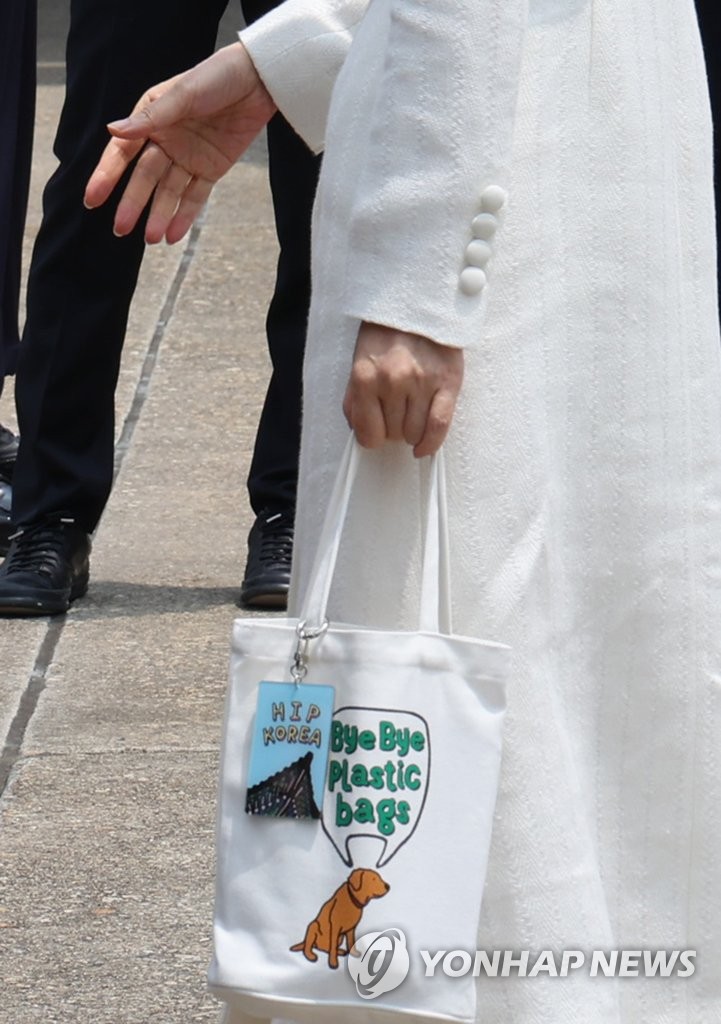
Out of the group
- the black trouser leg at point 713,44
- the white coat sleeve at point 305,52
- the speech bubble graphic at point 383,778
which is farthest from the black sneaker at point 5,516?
the speech bubble graphic at point 383,778

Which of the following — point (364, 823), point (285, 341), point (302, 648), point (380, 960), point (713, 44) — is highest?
point (713, 44)

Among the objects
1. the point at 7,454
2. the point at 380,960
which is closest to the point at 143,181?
the point at 380,960

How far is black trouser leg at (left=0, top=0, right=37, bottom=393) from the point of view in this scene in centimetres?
444

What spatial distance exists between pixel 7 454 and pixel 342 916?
10.2 ft

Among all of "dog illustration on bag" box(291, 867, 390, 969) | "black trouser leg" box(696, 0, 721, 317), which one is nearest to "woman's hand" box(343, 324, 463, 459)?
"dog illustration on bag" box(291, 867, 390, 969)

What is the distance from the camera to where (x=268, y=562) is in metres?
4.05

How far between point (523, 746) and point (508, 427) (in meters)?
0.28

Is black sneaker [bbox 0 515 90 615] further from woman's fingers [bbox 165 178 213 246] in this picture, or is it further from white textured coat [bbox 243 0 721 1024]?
white textured coat [bbox 243 0 721 1024]

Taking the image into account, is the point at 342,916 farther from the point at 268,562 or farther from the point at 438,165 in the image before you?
the point at 268,562

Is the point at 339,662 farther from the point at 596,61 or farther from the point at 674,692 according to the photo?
the point at 596,61

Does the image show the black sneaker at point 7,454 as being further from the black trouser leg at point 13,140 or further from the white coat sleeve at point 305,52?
the white coat sleeve at point 305,52

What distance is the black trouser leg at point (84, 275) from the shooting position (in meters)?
3.89

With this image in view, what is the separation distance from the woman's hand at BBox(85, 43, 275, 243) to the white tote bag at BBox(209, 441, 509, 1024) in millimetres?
569

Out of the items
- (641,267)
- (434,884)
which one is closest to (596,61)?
(641,267)
